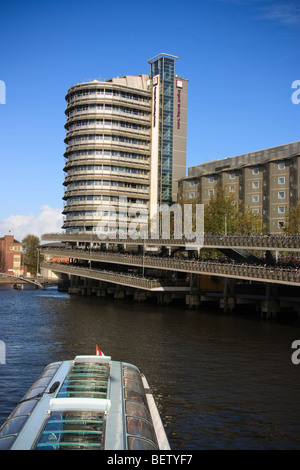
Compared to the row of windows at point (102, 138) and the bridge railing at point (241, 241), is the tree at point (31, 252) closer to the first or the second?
the row of windows at point (102, 138)

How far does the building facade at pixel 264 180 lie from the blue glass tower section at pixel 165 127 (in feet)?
70.6

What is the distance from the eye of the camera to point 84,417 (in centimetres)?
1314

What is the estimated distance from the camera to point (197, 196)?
12569 centimetres

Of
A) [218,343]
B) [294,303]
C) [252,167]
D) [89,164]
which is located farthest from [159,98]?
[218,343]

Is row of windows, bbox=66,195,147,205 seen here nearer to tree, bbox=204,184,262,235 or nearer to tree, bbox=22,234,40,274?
tree, bbox=204,184,262,235

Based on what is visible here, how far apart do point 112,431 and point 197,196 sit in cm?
11478

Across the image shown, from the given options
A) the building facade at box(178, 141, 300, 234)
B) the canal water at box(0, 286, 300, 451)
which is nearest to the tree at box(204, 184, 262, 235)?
the building facade at box(178, 141, 300, 234)

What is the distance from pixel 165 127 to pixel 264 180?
47.2 metres

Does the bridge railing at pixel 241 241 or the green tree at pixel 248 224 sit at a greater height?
the green tree at pixel 248 224

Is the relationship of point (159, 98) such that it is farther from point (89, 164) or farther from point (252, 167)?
point (252, 167)

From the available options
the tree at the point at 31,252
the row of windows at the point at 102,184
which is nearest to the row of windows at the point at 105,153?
the row of windows at the point at 102,184

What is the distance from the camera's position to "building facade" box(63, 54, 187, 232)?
13162 centimetres

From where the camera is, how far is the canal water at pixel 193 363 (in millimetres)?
21016

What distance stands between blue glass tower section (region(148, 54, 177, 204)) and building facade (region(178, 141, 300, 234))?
21514mm
